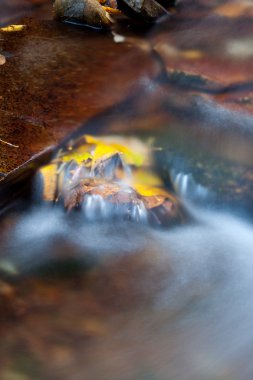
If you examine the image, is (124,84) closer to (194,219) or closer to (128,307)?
(194,219)

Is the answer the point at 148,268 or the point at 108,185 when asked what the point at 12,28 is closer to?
the point at 108,185

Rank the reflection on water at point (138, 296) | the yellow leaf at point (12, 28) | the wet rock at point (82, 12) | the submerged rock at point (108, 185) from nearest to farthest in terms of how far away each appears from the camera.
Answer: the reflection on water at point (138, 296), the submerged rock at point (108, 185), the yellow leaf at point (12, 28), the wet rock at point (82, 12)

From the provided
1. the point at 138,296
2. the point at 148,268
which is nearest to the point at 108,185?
the point at 148,268

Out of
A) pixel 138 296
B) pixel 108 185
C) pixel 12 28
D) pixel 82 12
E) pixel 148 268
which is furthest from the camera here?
pixel 82 12

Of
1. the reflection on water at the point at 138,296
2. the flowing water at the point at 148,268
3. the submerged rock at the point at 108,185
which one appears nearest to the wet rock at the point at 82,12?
the flowing water at the point at 148,268

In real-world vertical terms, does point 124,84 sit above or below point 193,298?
above

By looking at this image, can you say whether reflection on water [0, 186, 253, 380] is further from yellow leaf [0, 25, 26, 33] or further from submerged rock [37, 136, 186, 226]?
yellow leaf [0, 25, 26, 33]

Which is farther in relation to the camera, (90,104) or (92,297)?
(90,104)

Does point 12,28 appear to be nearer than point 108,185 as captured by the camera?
No

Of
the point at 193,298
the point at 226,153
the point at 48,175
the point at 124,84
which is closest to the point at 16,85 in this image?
the point at 124,84

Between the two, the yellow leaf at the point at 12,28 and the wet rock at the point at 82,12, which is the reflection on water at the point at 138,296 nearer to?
the yellow leaf at the point at 12,28

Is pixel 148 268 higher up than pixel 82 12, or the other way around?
pixel 82 12
